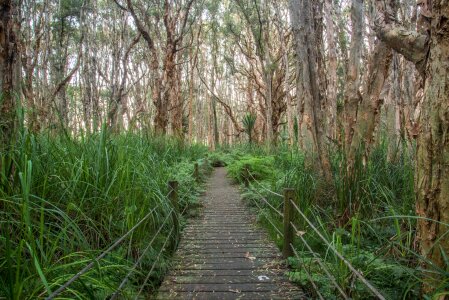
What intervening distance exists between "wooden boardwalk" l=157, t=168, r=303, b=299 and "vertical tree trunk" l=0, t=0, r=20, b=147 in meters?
2.02

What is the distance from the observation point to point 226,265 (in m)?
4.04

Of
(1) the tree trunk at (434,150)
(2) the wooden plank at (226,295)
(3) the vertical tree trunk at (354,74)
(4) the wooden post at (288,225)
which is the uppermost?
(3) the vertical tree trunk at (354,74)

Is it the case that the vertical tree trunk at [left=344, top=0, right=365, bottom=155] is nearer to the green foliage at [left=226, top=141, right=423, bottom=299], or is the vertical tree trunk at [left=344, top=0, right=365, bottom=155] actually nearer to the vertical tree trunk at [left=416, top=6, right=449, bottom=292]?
the green foliage at [left=226, top=141, right=423, bottom=299]

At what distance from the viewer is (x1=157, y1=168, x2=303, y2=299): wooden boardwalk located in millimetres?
3322

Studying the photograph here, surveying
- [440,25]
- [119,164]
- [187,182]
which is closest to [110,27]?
[187,182]

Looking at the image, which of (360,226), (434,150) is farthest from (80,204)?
(360,226)

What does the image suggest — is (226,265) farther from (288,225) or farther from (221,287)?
(288,225)

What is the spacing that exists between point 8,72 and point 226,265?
3009 mm

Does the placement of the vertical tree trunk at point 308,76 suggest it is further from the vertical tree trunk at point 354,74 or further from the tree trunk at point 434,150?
the tree trunk at point 434,150

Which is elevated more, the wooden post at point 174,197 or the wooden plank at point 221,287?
the wooden post at point 174,197

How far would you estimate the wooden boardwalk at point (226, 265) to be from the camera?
3.32 metres

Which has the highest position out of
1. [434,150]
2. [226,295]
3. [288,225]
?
[434,150]

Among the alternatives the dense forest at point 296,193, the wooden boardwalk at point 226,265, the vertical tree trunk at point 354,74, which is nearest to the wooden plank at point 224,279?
the wooden boardwalk at point 226,265

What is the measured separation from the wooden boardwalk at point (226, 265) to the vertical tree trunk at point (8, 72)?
6.62ft
